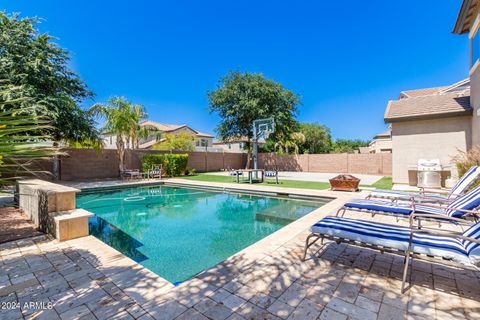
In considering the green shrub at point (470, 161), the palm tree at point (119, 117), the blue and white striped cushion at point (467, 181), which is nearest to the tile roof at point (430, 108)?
the green shrub at point (470, 161)

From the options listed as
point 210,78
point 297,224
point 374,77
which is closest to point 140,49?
point 210,78

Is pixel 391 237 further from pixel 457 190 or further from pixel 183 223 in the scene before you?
pixel 183 223

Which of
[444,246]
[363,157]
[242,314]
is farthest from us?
[363,157]

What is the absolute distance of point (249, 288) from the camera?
2.41 metres

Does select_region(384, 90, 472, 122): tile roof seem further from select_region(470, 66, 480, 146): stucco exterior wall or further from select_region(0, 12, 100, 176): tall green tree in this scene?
select_region(0, 12, 100, 176): tall green tree

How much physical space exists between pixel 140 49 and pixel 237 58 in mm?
8672

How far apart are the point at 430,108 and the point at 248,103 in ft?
40.1

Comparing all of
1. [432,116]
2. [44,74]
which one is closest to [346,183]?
[432,116]

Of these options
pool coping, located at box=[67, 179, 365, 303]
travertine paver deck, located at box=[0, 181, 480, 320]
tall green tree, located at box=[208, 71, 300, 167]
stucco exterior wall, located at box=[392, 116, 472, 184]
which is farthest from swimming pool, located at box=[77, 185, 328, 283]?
tall green tree, located at box=[208, 71, 300, 167]

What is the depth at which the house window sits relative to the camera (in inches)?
309

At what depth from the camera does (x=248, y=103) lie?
19.2m

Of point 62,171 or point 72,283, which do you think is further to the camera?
point 62,171

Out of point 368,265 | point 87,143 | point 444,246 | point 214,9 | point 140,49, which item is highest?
point 214,9

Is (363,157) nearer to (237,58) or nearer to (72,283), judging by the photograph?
(237,58)
